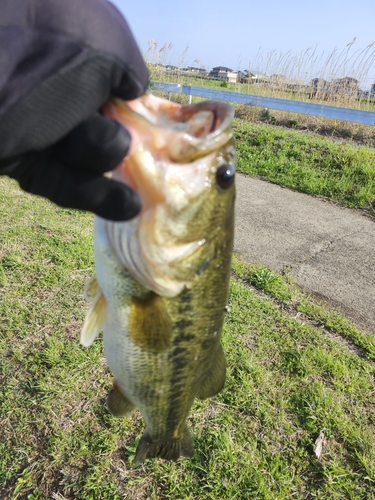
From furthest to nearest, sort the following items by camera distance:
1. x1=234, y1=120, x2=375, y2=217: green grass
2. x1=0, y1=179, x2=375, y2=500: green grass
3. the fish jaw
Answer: x1=234, y1=120, x2=375, y2=217: green grass
x1=0, y1=179, x2=375, y2=500: green grass
the fish jaw

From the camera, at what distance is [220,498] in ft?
7.89

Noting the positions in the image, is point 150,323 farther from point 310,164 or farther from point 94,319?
point 310,164

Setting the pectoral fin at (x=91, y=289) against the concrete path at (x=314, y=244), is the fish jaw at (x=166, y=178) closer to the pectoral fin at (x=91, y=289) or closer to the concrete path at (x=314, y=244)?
the pectoral fin at (x=91, y=289)

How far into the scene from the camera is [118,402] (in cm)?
183

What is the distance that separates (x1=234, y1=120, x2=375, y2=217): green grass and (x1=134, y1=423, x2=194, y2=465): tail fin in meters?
5.62

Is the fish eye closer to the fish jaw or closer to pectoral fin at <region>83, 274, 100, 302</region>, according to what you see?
the fish jaw

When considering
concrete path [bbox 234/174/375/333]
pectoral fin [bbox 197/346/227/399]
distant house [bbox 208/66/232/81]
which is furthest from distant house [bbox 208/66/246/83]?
pectoral fin [bbox 197/346/227/399]

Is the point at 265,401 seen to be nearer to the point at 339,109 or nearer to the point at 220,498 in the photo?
the point at 220,498

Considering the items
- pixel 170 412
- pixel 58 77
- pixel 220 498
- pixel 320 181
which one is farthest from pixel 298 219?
pixel 58 77

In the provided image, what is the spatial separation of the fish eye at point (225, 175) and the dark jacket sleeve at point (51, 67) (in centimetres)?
40

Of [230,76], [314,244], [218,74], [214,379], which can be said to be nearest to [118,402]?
[214,379]

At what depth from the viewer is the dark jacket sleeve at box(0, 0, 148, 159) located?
1.15 m

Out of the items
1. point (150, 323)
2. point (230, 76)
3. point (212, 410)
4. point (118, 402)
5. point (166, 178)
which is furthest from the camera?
point (230, 76)

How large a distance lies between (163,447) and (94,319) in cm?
71
